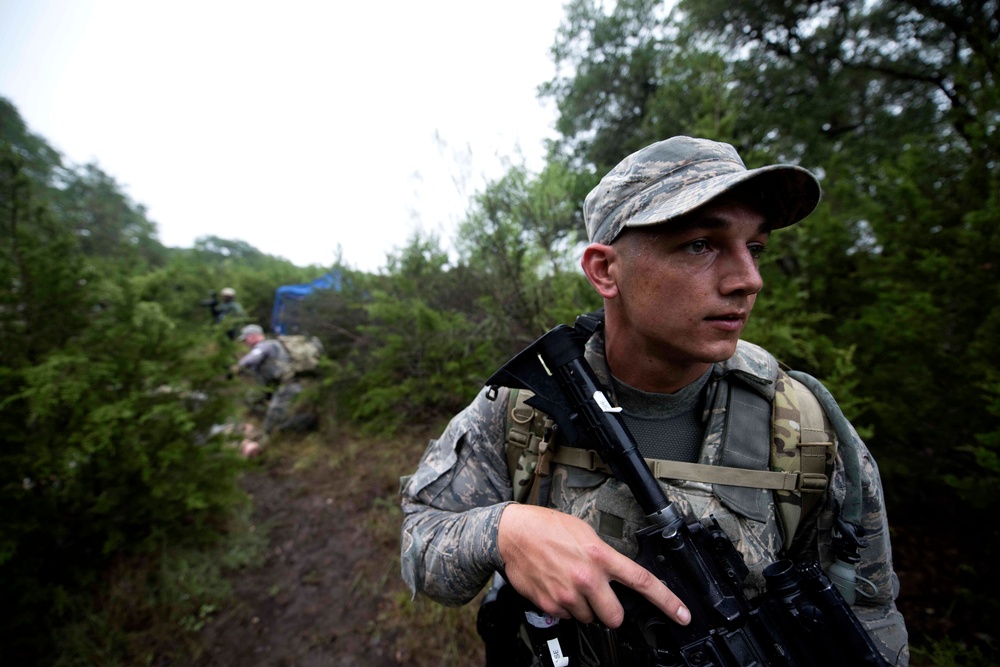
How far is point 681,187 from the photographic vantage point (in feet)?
3.43

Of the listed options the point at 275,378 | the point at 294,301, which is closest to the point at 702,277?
the point at 275,378

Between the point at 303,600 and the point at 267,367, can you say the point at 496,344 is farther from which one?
the point at 267,367

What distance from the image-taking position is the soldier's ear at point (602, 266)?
115 centimetres

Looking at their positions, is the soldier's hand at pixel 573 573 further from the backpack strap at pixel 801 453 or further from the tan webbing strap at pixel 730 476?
the backpack strap at pixel 801 453

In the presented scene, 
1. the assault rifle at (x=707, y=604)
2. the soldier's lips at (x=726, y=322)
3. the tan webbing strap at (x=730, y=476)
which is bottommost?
the assault rifle at (x=707, y=604)

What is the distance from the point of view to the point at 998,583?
2258 millimetres

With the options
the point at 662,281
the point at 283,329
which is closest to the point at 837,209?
the point at 662,281

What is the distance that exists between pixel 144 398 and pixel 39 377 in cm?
65

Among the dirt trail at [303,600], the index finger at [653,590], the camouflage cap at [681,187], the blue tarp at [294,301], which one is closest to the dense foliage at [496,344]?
the dirt trail at [303,600]

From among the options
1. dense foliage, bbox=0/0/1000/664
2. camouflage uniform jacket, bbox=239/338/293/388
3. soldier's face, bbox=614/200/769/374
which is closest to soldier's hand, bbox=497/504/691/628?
soldier's face, bbox=614/200/769/374

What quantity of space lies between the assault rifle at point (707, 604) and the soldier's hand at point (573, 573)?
71mm

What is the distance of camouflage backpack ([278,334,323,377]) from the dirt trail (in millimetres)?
2501

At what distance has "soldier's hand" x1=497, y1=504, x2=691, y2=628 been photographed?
0.91 m

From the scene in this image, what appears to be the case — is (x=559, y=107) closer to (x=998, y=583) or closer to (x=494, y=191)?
(x=494, y=191)
